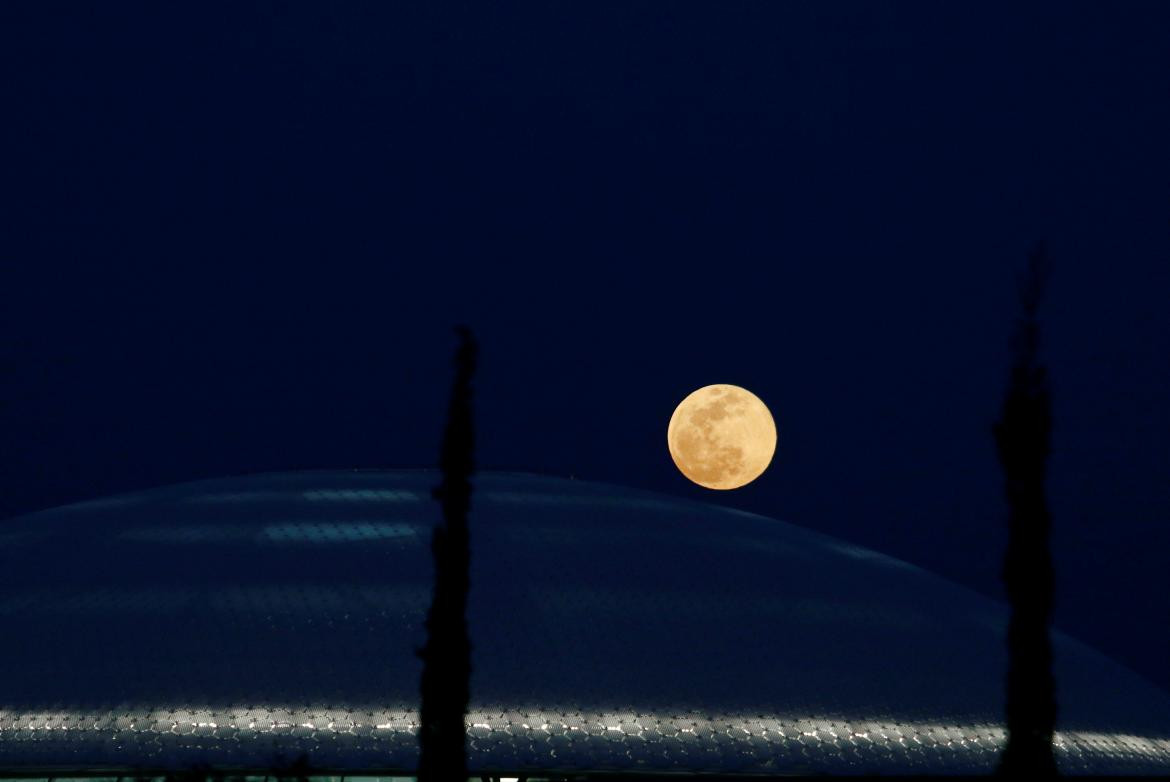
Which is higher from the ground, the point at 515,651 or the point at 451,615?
the point at 451,615

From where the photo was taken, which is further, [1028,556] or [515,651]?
[515,651]

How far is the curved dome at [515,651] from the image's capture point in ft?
69.1

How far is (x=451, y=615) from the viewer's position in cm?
1747

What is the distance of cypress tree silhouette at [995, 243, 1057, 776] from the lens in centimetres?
1625

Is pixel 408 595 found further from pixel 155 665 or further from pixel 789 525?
pixel 789 525

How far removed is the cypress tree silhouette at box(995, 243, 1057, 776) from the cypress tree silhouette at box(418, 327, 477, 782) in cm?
698

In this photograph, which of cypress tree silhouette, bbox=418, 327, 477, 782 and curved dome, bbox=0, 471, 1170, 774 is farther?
curved dome, bbox=0, 471, 1170, 774

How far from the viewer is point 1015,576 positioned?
1633 centimetres

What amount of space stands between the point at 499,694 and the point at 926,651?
30.1 feet

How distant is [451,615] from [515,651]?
606 cm

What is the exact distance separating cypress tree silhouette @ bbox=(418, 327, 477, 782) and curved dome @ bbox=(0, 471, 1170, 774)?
118 inches

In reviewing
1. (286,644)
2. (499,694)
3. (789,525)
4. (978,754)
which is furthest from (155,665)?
(789,525)

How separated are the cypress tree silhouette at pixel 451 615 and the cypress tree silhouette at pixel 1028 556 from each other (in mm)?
6981

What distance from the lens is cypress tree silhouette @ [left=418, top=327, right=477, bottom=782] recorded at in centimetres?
1734
